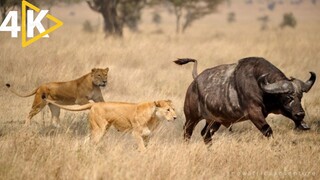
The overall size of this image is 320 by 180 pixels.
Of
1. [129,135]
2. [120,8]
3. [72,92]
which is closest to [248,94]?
[129,135]

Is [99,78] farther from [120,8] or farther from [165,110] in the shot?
[120,8]

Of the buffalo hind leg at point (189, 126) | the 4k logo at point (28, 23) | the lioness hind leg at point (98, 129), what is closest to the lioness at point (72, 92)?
the buffalo hind leg at point (189, 126)

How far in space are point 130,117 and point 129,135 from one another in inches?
52.1

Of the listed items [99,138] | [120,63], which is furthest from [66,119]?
[120,63]

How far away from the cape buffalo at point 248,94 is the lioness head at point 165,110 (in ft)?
3.44

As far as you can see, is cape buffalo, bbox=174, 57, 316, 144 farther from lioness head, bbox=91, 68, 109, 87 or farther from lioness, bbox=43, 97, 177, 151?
lioness head, bbox=91, 68, 109, 87

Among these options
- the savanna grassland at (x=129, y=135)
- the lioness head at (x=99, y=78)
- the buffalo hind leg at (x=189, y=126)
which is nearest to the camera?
the savanna grassland at (x=129, y=135)

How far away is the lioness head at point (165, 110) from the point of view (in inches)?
270

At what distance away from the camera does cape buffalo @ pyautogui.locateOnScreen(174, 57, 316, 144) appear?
7270mm

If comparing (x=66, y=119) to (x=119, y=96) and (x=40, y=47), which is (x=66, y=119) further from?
(x=40, y=47)

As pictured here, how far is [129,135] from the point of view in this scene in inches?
328

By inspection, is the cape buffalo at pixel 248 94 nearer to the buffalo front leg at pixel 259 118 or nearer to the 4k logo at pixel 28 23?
the buffalo front leg at pixel 259 118

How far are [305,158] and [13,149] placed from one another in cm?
346

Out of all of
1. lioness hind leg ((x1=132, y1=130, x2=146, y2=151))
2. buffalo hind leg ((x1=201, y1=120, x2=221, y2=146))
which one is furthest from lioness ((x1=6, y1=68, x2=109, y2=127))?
lioness hind leg ((x1=132, y1=130, x2=146, y2=151))
